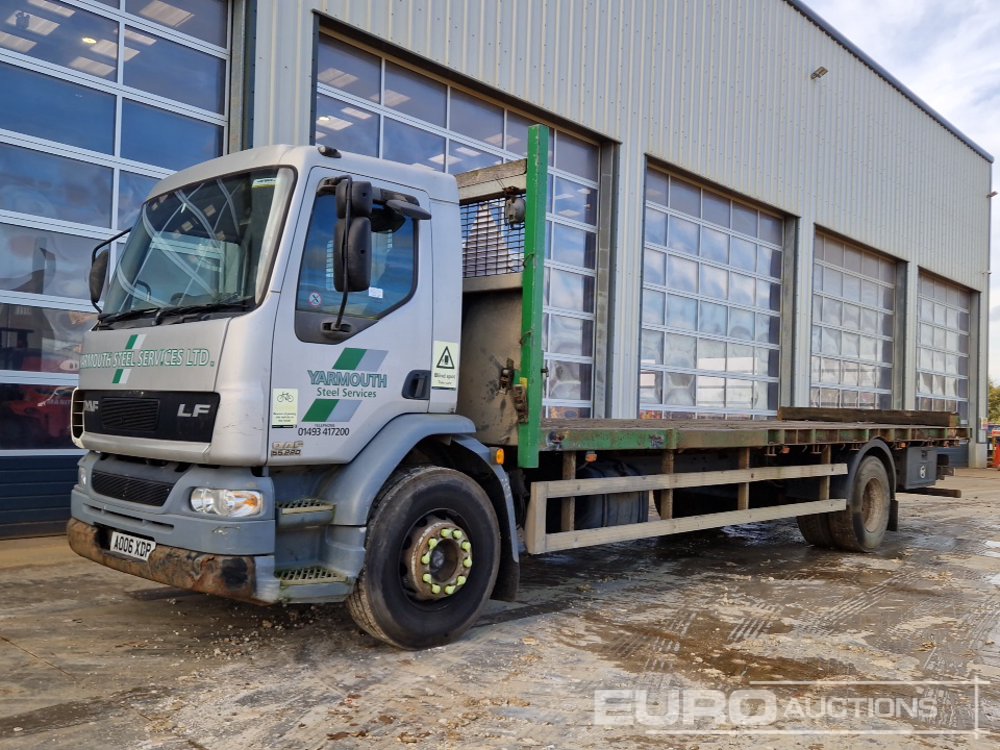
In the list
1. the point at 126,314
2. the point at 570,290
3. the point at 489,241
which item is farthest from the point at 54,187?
the point at 570,290

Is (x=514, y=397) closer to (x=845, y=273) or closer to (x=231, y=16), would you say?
(x=231, y=16)

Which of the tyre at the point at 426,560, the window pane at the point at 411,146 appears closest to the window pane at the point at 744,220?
the window pane at the point at 411,146

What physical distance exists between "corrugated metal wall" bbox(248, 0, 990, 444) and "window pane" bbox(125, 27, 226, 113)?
22.5 inches

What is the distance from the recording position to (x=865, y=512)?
8.90 m

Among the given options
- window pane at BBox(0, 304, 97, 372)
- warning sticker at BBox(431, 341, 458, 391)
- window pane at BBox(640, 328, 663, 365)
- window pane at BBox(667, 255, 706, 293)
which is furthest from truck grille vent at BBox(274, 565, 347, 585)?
window pane at BBox(667, 255, 706, 293)

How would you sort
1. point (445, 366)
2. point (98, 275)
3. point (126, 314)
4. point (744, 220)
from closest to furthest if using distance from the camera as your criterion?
point (126, 314)
point (445, 366)
point (98, 275)
point (744, 220)

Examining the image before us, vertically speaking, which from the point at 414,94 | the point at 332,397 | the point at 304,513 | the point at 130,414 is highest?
the point at 414,94

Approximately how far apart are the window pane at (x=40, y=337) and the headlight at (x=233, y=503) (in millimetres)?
4519

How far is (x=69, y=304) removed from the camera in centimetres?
834

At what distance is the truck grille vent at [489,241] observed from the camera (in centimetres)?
547

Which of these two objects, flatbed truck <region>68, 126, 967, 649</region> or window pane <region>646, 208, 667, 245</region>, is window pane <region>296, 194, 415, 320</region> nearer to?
flatbed truck <region>68, 126, 967, 649</region>

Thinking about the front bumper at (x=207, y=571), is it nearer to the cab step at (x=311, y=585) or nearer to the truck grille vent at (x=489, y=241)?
the cab step at (x=311, y=585)

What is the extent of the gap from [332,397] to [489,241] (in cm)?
180

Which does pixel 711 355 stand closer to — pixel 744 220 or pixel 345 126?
pixel 744 220
